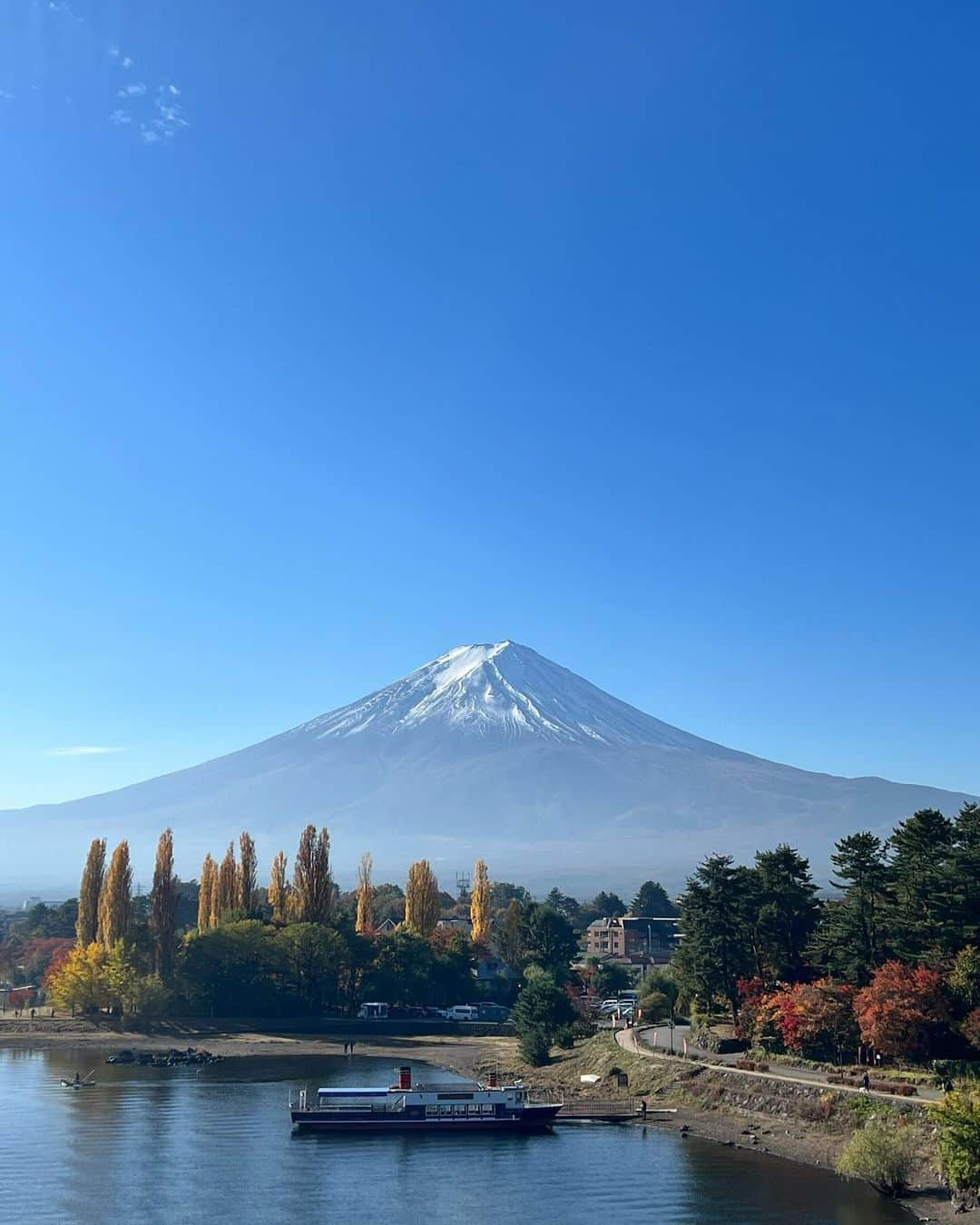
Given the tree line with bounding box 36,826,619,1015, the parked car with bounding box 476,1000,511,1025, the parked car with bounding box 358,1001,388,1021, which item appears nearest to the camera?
the tree line with bounding box 36,826,619,1015

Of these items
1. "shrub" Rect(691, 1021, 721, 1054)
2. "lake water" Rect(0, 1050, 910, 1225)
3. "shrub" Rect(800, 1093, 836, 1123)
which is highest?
"shrub" Rect(691, 1021, 721, 1054)

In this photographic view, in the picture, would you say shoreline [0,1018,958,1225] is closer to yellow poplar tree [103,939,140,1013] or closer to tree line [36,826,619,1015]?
yellow poplar tree [103,939,140,1013]

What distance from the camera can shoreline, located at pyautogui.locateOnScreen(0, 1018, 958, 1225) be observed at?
48094mm

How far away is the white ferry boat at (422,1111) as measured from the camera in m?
54.0

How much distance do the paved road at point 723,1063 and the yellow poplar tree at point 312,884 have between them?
34.1 metres

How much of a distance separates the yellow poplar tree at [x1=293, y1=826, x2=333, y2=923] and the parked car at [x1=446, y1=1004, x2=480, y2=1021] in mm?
15073

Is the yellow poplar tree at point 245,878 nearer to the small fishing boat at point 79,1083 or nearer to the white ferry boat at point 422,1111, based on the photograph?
the small fishing boat at point 79,1083

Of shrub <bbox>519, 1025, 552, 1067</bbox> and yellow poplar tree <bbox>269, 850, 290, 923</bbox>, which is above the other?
yellow poplar tree <bbox>269, 850, 290, 923</bbox>

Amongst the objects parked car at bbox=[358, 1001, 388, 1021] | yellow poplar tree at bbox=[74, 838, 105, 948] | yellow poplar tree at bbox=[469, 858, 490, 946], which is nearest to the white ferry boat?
parked car at bbox=[358, 1001, 388, 1021]

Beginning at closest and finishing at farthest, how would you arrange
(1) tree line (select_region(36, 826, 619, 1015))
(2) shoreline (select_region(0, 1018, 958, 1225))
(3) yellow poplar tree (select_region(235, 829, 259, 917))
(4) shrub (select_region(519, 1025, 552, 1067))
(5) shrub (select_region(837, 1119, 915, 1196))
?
1. (5) shrub (select_region(837, 1119, 915, 1196))
2. (2) shoreline (select_region(0, 1018, 958, 1225))
3. (4) shrub (select_region(519, 1025, 552, 1067))
4. (1) tree line (select_region(36, 826, 619, 1015))
5. (3) yellow poplar tree (select_region(235, 829, 259, 917))


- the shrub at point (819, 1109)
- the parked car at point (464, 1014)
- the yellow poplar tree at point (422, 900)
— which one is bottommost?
the parked car at point (464, 1014)

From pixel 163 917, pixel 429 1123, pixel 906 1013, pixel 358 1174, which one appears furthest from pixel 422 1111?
pixel 163 917

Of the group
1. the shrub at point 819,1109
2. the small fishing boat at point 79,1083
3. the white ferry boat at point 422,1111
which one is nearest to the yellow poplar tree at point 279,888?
the small fishing boat at point 79,1083

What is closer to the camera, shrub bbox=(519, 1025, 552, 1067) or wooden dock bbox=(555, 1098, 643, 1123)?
wooden dock bbox=(555, 1098, 643, 1123)
